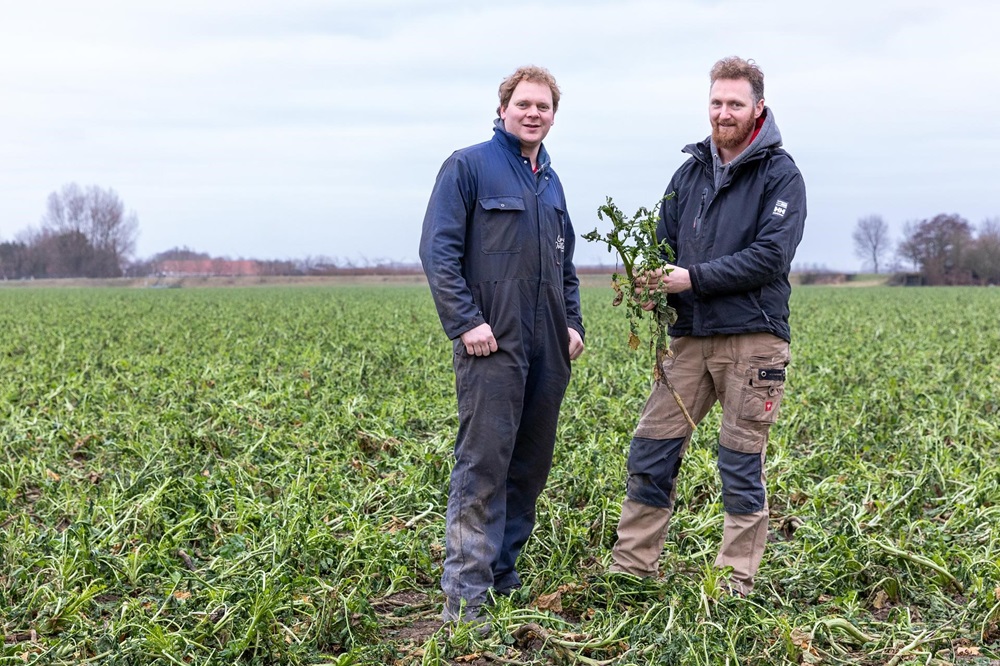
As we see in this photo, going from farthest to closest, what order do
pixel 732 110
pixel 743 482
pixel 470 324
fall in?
pixel 743 482, pixel 732 110, pixel 470 324

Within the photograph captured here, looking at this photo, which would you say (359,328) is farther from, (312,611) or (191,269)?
(191,269)

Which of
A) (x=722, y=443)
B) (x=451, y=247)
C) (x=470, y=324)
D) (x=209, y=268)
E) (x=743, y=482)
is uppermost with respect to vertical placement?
(x=209, y=268)

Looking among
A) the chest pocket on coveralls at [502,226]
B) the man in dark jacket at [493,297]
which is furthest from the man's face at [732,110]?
the chest pocket on coveralls at [502,226]

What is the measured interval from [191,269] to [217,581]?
90.8 metres

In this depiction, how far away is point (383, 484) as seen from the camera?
598 cm

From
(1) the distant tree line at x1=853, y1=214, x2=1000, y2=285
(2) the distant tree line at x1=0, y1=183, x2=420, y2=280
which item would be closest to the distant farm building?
(2) the distant tree line at x1=0, y1=183, x2=420, y2=280

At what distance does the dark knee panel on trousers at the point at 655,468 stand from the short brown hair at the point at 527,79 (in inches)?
59.9

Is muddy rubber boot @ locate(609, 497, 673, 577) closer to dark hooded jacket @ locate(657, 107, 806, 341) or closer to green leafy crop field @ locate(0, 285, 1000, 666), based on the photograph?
green leafy crop field @ locate(0, 285, 1000, 666)

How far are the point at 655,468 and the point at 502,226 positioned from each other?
1.28m

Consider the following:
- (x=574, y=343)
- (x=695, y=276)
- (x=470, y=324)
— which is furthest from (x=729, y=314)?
(x=470, y=324)

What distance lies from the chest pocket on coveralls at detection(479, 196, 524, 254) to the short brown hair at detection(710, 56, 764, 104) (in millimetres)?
988

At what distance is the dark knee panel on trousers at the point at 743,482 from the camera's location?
410 cm

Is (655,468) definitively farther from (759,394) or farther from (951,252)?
(951,252)

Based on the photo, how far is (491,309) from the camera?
3883 mm
